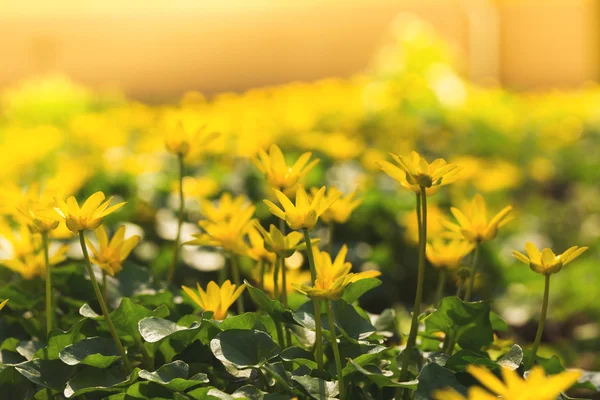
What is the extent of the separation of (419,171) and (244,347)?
0.99 ft

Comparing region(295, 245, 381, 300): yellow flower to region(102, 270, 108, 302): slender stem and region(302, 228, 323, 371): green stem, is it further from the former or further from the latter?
region(102, 270, 108, 302): slender stem

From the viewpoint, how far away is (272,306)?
1.01 metres

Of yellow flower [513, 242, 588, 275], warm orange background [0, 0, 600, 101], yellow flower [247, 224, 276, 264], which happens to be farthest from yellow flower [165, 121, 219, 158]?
warm orange background [0, 0, 600, 101]

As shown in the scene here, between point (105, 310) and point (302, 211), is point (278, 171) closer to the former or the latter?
point (302, 211)

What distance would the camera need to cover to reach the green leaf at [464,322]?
3.53 ft

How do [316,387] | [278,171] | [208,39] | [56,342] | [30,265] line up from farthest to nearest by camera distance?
[208,39] < [30,265] < [278,171] < [56,342] < [316,387]

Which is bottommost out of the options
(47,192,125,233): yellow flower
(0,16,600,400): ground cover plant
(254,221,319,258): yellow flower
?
(0,16,600,400): ground cover plant

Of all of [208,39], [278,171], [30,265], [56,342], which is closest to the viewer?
[56,342]

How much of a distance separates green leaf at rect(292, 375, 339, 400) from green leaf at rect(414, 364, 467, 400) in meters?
0.10

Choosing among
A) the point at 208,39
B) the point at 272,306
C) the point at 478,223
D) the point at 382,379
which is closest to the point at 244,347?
the point at 272,306

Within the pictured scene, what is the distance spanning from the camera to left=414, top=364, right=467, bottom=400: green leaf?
36.6 inches

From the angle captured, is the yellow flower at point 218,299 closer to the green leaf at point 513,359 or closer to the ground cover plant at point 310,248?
the ground cover plant at point 310,248

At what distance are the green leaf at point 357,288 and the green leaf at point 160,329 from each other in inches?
8.3

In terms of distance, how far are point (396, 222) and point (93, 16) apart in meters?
8.45
